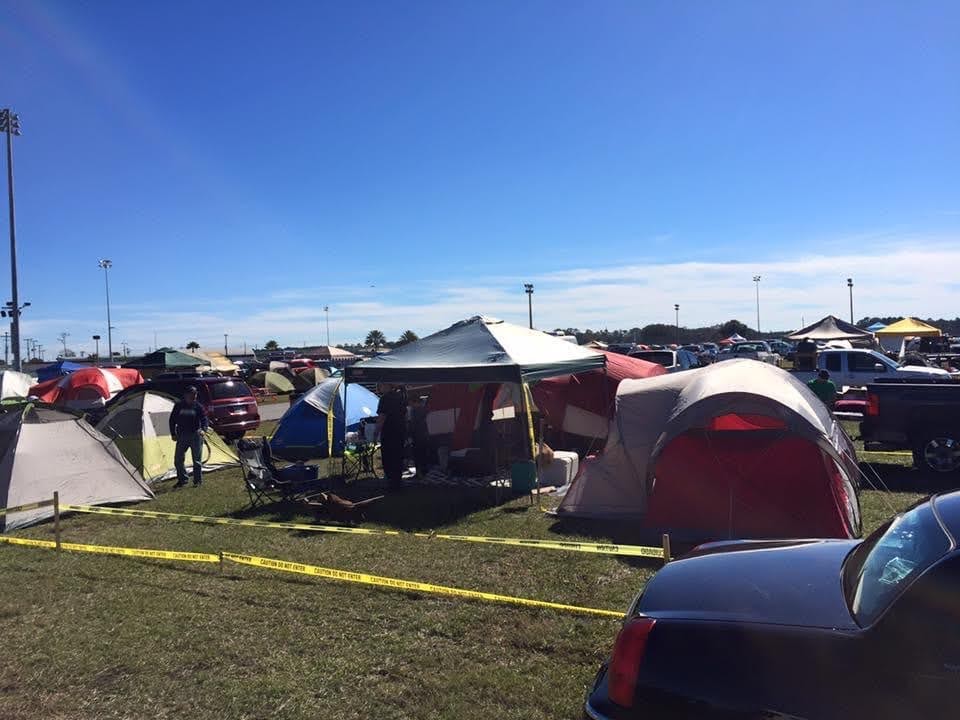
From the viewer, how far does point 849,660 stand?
2480 mm

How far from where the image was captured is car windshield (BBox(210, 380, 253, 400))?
16391 mm

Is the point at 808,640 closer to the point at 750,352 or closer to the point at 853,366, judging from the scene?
the point at 853,366

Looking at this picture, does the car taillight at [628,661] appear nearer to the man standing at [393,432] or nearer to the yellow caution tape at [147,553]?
the yellow caution tape at [147,553]

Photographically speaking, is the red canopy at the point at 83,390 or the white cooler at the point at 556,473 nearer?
the white cooler at the point at 556,473

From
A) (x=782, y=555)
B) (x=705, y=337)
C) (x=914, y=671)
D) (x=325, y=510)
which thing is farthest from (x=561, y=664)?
(x=705, y=337)

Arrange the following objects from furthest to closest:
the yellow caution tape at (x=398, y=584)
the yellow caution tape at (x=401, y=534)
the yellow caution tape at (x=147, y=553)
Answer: the yellow caution tape at (x=147, y=553) < the yellow caution tape at (x=401, y=534) < the yellow caution tape at (x=398, y=584)

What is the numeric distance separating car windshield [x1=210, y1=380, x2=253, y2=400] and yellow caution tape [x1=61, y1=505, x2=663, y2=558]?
645 centimetres

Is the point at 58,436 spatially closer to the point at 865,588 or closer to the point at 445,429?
the point at 445,429

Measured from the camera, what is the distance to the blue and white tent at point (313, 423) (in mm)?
14477

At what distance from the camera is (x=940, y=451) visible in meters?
10.6

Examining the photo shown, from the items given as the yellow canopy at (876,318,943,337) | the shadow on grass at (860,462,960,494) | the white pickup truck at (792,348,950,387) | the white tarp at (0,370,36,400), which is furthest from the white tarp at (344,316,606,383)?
the yellow canopy at (876,318,943,337)

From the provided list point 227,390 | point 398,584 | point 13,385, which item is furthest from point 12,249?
point 398,584

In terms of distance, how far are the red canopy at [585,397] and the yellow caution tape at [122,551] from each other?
7.26m

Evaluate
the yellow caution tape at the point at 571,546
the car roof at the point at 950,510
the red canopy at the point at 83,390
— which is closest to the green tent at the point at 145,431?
the yellow caution tape at the point at 571,546
